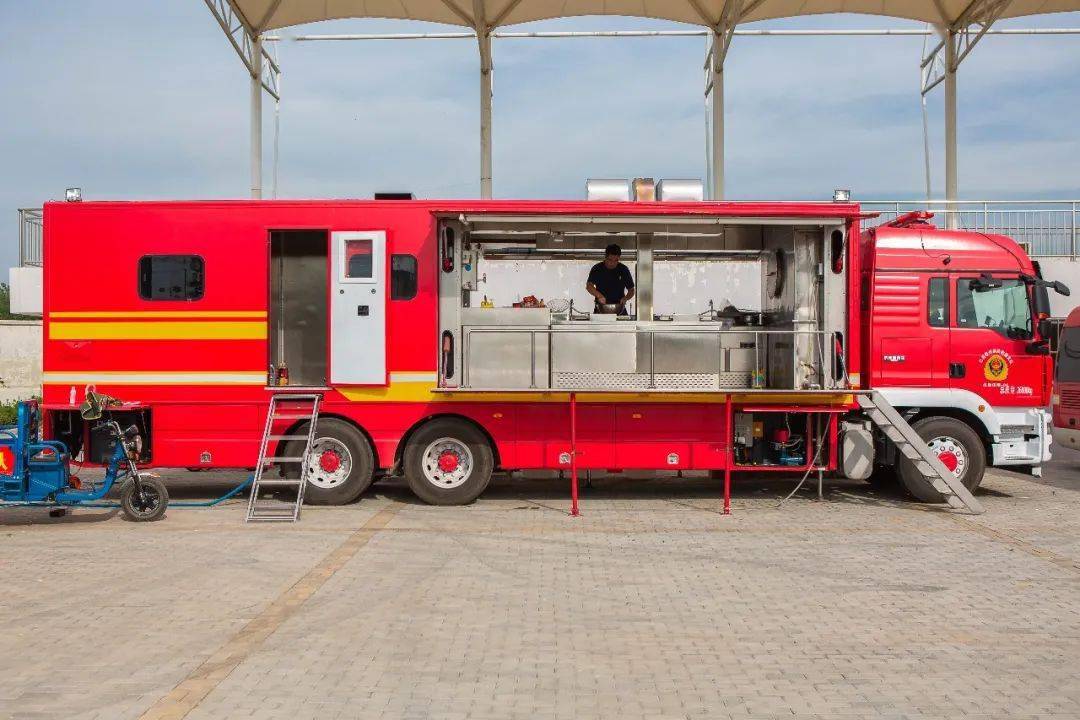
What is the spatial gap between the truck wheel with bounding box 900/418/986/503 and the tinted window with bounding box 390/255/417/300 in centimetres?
615

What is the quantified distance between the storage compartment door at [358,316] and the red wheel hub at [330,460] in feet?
2.76

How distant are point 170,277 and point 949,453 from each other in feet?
30.9

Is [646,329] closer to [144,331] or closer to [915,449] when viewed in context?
[915,449]

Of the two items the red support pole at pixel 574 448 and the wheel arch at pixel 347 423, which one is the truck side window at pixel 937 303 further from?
the wheel arch at pixel 347 423

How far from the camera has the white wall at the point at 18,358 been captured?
27062mm

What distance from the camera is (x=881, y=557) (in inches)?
360

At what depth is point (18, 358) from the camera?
2728 centimetres

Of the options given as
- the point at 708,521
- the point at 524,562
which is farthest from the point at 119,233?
the point at 708,521

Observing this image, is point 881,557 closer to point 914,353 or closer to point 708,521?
point 708,521

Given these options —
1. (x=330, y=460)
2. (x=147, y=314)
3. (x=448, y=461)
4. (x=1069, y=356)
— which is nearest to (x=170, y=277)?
(x=147, y=314)

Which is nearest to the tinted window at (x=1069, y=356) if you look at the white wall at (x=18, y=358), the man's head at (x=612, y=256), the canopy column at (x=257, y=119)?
the man's head at (x=612, y=256)

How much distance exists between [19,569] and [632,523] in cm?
587

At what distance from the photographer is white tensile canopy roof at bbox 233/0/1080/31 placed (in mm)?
25219

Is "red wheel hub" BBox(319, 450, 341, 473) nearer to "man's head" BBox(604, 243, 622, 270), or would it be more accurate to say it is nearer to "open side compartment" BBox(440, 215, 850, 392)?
"open side compartment" BBox(440, 215, 850, 392)
